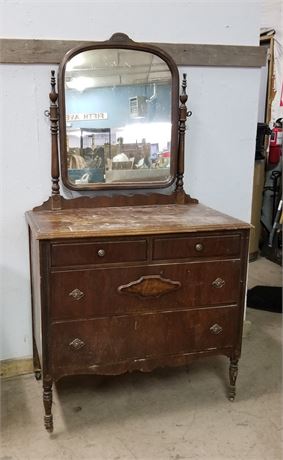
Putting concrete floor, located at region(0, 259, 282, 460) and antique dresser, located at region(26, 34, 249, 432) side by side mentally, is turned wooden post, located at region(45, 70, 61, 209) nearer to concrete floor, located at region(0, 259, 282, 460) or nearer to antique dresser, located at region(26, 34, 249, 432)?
antique dresser, located at region(26, 34, 249, 432)

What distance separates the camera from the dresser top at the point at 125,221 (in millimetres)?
1698

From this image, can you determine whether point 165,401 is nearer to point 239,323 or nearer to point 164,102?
point 239,323

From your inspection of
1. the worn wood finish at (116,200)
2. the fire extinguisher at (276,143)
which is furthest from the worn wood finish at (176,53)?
the fire extinguisher at (276,143)

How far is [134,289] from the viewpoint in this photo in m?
1.78

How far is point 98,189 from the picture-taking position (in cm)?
217

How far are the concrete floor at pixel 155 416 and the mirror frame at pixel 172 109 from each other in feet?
3.25

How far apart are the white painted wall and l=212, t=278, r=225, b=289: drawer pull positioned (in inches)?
27.2

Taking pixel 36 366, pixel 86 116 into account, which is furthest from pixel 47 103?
pixel 36 366

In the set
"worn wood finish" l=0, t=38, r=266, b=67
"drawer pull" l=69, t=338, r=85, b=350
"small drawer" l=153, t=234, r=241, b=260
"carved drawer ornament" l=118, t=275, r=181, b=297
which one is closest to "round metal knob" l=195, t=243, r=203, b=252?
"small drawer" l=153, t=234, r=241, b=260

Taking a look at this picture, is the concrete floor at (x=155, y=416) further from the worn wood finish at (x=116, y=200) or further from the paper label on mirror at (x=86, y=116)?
the paper label on mirror at (x=86, y=116)

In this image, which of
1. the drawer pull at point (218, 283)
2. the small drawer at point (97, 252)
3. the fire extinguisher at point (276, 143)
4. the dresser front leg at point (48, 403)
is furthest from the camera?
the fire extinguisher at point (276, 143)

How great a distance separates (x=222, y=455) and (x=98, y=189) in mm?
1308

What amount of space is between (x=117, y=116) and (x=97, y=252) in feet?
2.56

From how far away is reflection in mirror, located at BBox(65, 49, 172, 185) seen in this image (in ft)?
6.79
